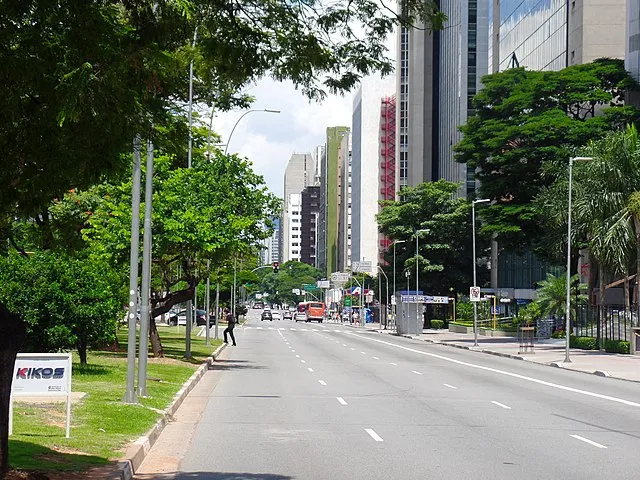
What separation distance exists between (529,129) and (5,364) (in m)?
56.0

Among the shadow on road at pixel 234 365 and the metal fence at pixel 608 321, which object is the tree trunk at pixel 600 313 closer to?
the metal fence at pixel 608 321

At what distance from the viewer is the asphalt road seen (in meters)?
14.1

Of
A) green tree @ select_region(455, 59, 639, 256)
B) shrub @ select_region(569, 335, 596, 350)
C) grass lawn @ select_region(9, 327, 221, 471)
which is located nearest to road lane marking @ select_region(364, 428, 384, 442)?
grass lawn @ select_region(9, 327, 221, 471)

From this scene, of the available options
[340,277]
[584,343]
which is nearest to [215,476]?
[584,343]

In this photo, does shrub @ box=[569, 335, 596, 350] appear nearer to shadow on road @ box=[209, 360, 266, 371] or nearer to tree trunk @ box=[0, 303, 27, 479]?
shadow on road @ box=[209, 360, 266, 371]

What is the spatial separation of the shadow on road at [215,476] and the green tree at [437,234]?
276ft

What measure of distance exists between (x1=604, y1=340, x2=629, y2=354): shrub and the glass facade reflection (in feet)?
105

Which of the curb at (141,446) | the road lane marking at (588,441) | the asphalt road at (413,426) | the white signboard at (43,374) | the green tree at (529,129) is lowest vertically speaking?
the road lane marking at (588,441)

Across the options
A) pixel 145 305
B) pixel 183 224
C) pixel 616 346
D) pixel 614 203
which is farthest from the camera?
pixel 616 346

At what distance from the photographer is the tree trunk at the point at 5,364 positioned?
10.8 m

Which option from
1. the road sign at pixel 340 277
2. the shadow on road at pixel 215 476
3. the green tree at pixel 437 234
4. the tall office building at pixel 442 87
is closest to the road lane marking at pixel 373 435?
the shadow on road at pixel 215 476

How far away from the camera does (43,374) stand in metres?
15.6

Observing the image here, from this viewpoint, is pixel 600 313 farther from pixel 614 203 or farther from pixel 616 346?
pixel 614 203

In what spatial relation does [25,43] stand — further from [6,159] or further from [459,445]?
[459,445]
